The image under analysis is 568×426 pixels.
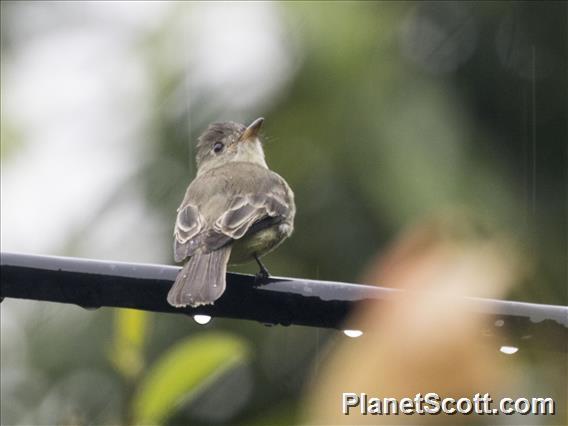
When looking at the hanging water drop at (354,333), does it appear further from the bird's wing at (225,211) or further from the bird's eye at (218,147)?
the bird's eye at (218,147)

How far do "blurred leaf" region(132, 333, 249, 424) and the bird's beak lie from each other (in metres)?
3.35

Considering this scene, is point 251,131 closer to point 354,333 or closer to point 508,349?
point 354,333

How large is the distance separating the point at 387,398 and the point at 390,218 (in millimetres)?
4045

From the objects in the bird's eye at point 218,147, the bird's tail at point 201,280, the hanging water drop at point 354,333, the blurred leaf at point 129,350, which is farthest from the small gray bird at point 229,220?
the blurred leaf at point 129,350

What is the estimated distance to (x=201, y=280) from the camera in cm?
433

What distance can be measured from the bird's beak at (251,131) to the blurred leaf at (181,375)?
3.35m

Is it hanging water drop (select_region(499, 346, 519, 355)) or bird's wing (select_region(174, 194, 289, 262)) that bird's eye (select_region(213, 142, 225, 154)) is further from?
hanging water drop (select_region(499, 346, 519, 355))

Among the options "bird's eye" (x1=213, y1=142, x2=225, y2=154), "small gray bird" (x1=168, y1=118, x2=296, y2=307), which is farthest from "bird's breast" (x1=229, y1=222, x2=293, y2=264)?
"bird's eye" (x1=213, y1=142, x2=225, y2=154)

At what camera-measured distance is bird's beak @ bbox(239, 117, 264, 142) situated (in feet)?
21.8

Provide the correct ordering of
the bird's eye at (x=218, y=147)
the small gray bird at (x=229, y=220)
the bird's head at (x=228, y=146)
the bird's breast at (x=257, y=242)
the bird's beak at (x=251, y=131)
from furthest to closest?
the bird's eye at (x=218, y=147), the bird's head at (x=228, y=146), the bird's beak at (x=251, y=131), the bird's breast at (x=257, y=242), the small gray bird at (x=229, y=220)

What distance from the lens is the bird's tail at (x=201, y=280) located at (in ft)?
12.7

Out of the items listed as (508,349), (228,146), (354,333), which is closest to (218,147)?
(228,146)

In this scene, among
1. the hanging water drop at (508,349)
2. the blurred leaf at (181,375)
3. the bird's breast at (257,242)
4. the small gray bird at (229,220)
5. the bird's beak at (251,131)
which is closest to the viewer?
the blurred leaf at (181,375)

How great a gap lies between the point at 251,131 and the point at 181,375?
374 centimetres
